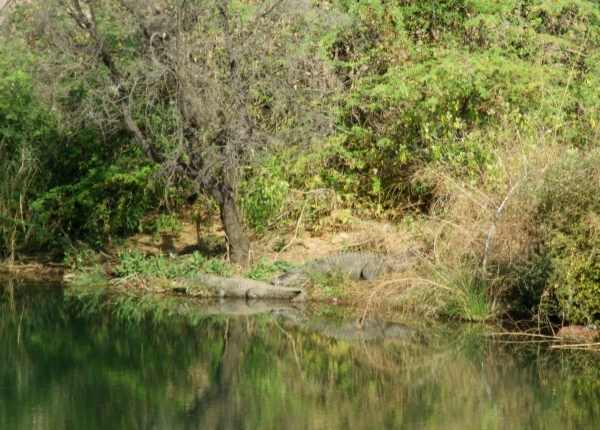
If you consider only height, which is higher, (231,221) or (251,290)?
(231,221)

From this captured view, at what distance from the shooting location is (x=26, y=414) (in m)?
8.12

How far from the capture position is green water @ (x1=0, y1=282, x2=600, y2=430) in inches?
319

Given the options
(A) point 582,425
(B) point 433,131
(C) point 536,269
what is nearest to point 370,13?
(B) point 433,131

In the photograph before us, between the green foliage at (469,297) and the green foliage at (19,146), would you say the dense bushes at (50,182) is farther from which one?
the green foliage at (469,297)

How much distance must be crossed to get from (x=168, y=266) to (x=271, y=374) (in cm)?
563

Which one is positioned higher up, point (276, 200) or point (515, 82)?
point (515, 82)

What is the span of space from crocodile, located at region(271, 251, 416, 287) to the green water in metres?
1.01

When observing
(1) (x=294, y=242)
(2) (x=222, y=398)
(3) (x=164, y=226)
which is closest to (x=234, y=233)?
(1) (x=294, y=242)

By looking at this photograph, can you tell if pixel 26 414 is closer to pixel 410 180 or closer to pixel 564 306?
pixel 564 306

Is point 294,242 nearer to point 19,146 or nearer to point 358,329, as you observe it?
point 358,329

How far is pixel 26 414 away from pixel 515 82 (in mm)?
10150

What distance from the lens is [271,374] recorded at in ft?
32.2

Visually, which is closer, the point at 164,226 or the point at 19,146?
the point at 19,146

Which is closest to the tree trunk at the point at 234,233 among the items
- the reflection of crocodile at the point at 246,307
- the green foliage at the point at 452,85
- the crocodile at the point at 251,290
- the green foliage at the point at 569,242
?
the crocodile at the point at 251,290
